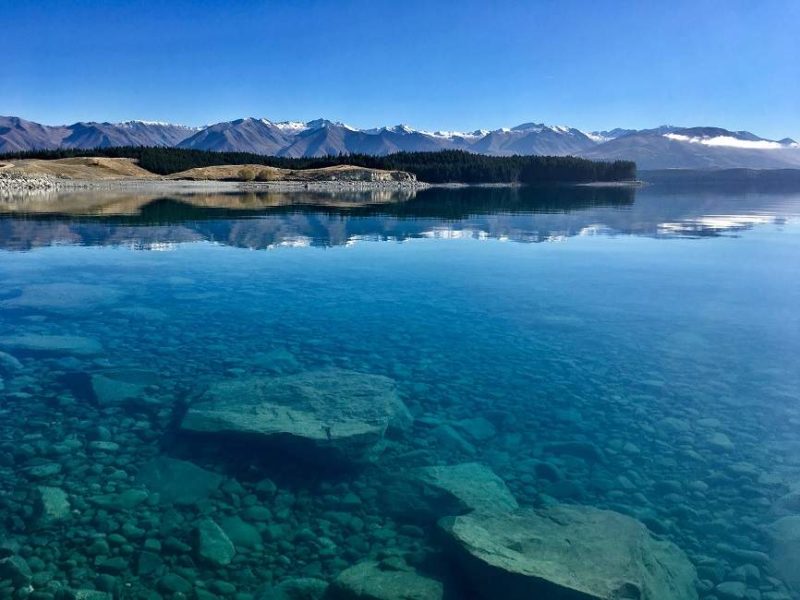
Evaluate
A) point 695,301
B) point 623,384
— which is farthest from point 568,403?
point 695,301

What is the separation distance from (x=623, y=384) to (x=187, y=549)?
37.2 feet

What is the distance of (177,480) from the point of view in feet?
34.7

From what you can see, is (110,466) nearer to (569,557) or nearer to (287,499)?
(287,499)

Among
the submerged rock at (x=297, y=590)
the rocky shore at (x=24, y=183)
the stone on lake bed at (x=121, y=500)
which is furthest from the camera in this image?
the rocky shore at (x=24, y=183)

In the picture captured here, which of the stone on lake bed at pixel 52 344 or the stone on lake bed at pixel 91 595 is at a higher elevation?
the stone on lake bed at pixel 52 344

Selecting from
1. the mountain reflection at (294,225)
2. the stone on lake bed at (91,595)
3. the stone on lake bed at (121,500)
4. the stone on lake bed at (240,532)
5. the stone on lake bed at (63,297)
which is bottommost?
the stone on lake bed at (91,595)

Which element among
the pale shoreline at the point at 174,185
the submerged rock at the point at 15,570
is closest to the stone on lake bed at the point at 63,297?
the submerged rock at the point at 15,570

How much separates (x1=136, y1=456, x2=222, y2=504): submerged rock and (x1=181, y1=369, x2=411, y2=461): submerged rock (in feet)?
3.57

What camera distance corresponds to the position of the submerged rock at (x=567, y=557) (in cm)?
766

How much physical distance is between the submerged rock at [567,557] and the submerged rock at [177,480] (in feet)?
14.1

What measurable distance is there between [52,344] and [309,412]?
32.4 feet

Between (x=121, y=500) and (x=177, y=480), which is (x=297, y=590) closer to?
(x=177, y=480)

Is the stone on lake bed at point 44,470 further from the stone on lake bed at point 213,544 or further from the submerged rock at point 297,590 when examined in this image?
the submerged rock at point 297,590

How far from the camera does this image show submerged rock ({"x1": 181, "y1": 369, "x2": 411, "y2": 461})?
1138cm
